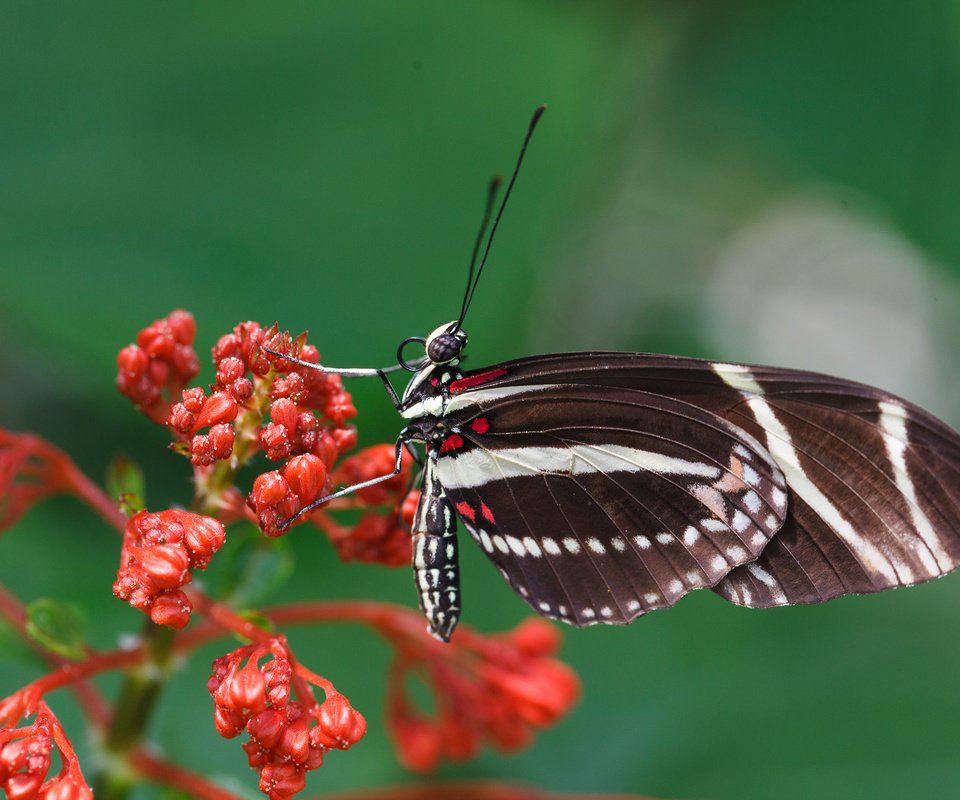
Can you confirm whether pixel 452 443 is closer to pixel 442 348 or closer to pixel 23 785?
pixel 442 348

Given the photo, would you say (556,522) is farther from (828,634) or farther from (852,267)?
(852,267)

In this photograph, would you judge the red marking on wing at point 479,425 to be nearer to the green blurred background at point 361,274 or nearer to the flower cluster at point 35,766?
the green blurred background at point 361,274

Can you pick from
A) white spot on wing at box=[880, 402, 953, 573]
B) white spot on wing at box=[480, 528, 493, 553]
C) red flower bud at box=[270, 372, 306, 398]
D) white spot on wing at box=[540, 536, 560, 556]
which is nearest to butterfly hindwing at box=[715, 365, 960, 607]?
white spot on wing at box=[880, 402, 953, 573]

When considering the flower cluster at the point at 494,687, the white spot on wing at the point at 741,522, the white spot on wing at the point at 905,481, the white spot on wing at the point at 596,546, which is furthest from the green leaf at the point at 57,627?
the white spot on wing at the point at 905,481

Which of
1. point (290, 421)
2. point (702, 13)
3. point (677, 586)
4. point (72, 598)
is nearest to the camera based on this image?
point (290, 421)

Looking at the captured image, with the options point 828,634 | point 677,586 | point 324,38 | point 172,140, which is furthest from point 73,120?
point 828,634

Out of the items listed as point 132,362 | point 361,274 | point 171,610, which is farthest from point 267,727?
Result: point 361,274
